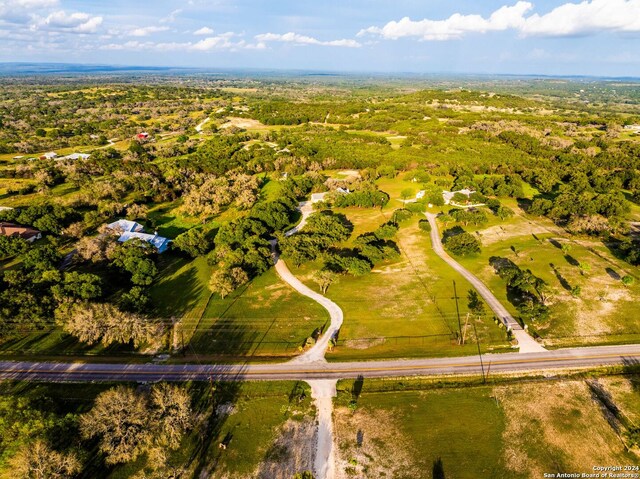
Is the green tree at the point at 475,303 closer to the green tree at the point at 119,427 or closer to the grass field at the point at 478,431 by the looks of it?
the grass field at the point at 478,431

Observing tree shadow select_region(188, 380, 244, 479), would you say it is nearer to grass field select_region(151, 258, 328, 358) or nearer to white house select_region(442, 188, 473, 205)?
grass field select_region(151, 258, 328, 358)

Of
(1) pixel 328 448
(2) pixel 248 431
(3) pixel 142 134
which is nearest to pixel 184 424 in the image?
(2) pixel 248 431

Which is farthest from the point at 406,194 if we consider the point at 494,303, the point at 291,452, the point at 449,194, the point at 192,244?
the point at 291,452

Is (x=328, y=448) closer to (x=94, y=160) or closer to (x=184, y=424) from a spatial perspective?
(x=184, y=424)

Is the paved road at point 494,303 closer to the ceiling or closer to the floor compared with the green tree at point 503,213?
closer to the floor

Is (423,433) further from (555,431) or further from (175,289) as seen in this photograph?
(175,289)

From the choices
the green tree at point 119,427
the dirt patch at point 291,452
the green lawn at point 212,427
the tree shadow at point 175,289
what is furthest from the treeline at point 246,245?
the dirt patch at point 291,452
